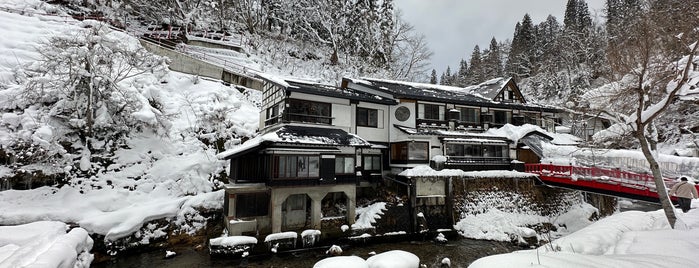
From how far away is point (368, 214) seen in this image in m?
18.1

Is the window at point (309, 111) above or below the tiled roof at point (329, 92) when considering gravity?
below

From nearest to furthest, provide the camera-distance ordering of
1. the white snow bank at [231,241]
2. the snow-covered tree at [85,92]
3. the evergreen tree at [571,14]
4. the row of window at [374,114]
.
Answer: the white snow bank at [231,241] < the snow-covered tree at [85,92] < the row of window at [374,114] < the evergreen tree at [571,14]

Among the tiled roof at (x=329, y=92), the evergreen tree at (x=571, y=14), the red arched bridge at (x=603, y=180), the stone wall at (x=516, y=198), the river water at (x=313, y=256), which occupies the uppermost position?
the evergreen tree at (x=571, y=14)

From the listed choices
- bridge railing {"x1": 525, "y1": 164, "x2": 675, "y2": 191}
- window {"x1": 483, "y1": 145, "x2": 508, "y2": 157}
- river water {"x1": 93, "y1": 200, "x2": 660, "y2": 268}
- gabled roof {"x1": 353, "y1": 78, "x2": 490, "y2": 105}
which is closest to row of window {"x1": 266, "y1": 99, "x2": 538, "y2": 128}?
gabled roof {"x1": 353, "y1": 78, "x2": 490, "y2": 105}

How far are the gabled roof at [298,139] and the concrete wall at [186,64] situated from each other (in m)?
15.9

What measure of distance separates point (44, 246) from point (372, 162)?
1842cm

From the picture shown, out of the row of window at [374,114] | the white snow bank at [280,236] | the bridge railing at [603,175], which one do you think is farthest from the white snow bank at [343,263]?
the bridge railing at [603,175]

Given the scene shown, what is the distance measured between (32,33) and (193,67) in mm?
12283

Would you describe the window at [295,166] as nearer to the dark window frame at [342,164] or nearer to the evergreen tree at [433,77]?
the dark window frame at [342,164]

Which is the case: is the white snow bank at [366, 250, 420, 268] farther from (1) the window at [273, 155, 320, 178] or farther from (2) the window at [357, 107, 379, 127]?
(2) the window at [357, 107, 379, 127]

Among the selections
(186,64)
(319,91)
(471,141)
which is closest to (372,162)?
(319,91)

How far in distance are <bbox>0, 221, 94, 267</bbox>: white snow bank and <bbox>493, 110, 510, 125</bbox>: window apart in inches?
1250

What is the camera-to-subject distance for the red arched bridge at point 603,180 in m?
16.2

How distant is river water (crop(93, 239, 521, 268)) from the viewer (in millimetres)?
13648
